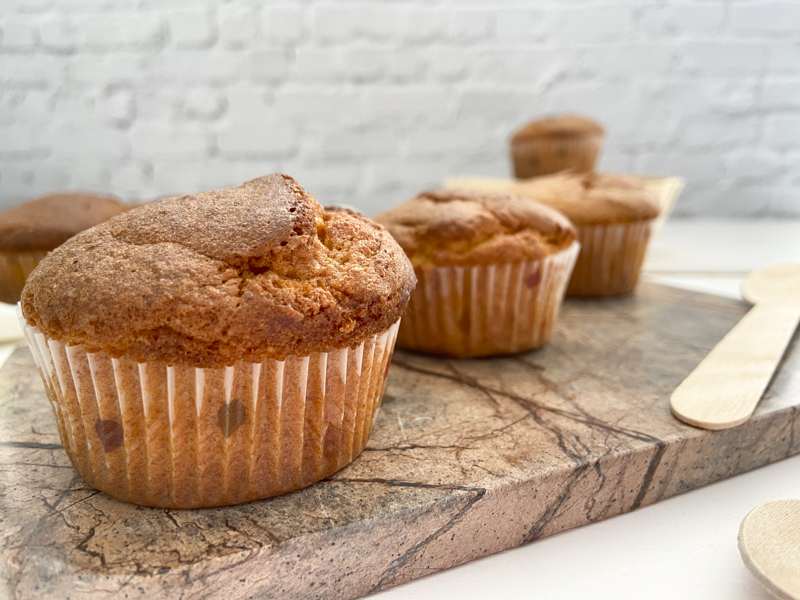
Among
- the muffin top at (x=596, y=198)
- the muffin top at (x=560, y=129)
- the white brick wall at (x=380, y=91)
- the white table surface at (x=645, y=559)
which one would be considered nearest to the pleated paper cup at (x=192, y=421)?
the white table surface at (x=645, y=559)

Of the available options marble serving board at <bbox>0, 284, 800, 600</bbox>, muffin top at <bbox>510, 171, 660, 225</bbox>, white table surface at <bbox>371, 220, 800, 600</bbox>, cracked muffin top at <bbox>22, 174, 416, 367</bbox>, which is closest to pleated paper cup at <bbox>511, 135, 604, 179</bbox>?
muffin top at <bbox>510, 171, 660, 225</bbox>

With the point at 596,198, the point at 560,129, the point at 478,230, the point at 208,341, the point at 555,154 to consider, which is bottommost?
the point at 555,154

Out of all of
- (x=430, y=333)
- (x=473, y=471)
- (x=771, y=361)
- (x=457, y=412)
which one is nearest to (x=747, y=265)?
(x=771, y=361)

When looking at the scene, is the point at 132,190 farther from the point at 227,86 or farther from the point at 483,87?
the point at 483,87

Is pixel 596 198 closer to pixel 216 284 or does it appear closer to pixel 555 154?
pixel 555 154

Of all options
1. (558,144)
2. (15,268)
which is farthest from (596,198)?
(15,268)

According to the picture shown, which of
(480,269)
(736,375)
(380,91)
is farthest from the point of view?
(380,91)
